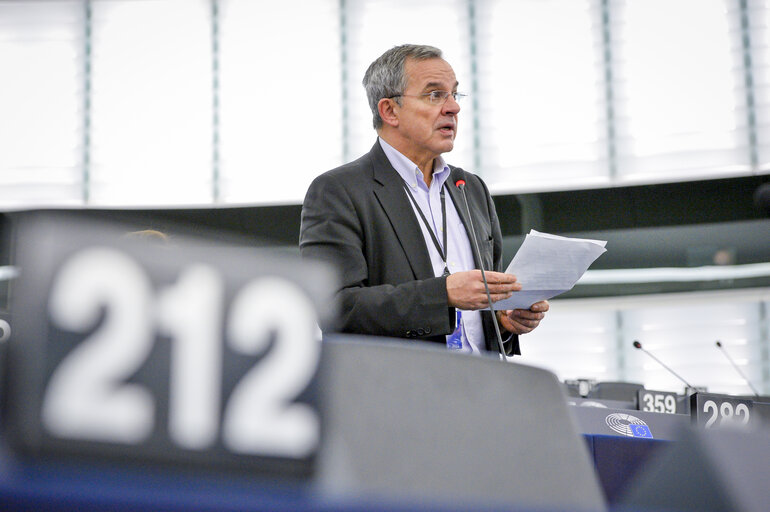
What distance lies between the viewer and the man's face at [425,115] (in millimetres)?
2422

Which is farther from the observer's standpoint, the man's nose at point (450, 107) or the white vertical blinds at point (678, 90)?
the white vertical blinds at point (678, 90)

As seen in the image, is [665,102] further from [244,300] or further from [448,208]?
[244,300]

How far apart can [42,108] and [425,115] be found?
9.31 m

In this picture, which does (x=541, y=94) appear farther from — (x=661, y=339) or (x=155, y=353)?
(x=155, y=353)

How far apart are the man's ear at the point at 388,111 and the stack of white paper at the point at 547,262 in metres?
0.57

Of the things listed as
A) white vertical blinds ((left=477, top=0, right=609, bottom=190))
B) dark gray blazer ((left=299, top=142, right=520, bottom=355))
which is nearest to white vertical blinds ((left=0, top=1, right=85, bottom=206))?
white vertical blinds ((left=477, top=0, right=609, bottom=190))

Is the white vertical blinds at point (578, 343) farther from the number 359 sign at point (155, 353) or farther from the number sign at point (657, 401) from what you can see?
the number 359 sign at point (155, 353)

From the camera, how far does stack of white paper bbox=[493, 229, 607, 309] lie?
205 cm

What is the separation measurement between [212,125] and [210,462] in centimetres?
1064

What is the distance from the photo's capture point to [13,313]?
527 millimetres

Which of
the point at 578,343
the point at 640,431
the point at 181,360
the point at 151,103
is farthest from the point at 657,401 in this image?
the point at 151,103

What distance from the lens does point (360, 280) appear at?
214 centimetres

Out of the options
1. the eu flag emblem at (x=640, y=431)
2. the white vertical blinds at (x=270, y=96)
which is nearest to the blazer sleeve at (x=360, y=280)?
the eu flag emblem at (x=640, y=431)

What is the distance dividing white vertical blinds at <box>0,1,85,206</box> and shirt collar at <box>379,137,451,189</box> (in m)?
9.02
